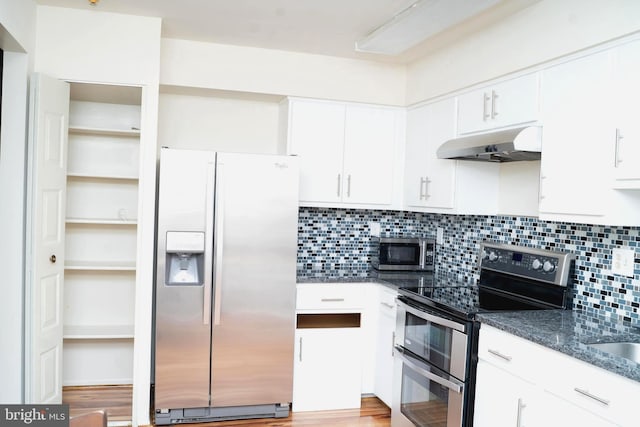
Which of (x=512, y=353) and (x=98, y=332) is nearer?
(x=512, y=353)

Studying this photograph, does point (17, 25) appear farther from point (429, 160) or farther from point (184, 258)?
point (429, 160)

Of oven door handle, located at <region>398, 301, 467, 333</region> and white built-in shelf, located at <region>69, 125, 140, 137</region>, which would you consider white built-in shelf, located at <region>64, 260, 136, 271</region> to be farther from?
oven door handle, located at <region>398, 301, 467, 333</region>

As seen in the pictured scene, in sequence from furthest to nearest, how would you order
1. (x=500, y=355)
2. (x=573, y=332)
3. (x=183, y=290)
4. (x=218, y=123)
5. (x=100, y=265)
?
(x=218, y=123) < (x=100, y=265) < (x=183, y=290) < (x=500, y=355) < (x=573, y=332)

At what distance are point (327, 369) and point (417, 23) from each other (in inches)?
88.3

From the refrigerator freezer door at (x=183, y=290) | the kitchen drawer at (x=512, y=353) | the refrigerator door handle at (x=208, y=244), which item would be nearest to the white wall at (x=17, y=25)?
the refrigerator freezer door at (x=183, y=290)

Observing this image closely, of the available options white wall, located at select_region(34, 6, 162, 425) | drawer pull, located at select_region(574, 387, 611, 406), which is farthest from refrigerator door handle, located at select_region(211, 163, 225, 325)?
drawer pull, located at select_region(574, 387, 611, 406)

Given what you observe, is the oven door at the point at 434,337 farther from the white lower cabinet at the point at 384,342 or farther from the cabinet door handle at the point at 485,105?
the cabinet door handle at the point at 485,105

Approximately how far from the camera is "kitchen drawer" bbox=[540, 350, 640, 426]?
1.66m

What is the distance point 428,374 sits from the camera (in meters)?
2.73

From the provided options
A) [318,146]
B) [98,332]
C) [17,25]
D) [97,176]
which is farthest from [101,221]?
[318,146]

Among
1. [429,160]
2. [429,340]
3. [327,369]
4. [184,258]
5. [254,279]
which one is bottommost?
[327,369]

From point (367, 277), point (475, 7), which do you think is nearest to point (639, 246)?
point (475, 7)

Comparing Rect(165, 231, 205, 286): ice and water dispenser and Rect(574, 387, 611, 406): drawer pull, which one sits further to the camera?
Rect(165, 231, 205, 286): ice and water dispenser

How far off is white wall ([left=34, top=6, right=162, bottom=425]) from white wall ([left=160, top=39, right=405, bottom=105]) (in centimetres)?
36
